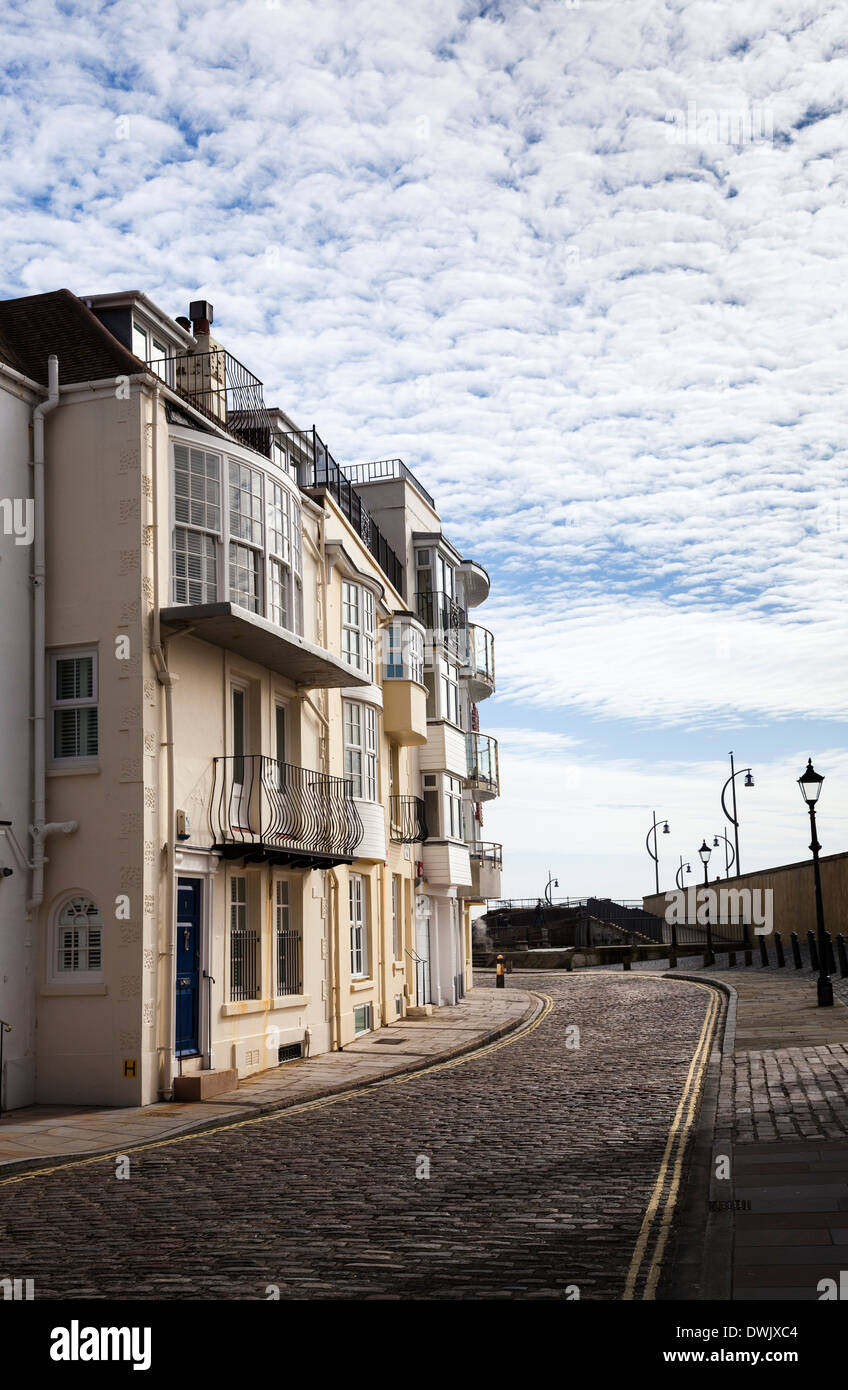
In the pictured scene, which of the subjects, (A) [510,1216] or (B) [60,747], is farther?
(B) [60,747]

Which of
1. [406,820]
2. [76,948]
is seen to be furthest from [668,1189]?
[406,820]

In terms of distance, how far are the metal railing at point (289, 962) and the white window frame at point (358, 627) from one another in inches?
212

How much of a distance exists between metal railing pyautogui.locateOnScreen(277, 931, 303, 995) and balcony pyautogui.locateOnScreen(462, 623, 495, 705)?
17.7 metres

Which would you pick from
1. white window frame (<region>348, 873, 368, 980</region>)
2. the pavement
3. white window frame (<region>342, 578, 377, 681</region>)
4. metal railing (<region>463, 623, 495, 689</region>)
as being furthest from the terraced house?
metal railing (<region>463, 623, 495, 689</region>)

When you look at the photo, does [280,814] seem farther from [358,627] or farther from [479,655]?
[479,655]

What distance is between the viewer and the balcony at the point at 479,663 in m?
38.8

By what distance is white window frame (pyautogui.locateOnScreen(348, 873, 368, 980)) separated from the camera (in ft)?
80.8

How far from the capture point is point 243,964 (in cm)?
1902

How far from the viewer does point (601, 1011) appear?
27.9m

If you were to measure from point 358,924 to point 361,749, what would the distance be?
11.5 ft

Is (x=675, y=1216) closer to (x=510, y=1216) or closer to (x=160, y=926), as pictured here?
(x=510, y=1216)

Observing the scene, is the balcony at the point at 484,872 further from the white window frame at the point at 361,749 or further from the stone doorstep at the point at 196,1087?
the stone doorstep at the point at 196,1087

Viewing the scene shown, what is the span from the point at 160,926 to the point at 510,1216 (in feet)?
29.1
